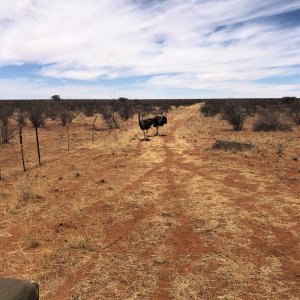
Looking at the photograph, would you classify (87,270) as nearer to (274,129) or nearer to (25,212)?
(25,212)

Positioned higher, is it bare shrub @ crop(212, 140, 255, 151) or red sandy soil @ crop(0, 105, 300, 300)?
bare shrub @ crop(212, 140, 255, 151)

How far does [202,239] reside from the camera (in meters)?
6.12

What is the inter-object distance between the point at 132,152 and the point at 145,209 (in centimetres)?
771

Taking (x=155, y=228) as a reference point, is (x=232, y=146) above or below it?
above

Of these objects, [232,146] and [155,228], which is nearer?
[155,228]

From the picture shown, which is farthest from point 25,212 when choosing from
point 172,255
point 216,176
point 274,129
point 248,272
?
point 274,129

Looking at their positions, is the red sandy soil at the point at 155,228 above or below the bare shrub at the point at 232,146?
below

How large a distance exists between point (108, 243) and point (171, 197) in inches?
113

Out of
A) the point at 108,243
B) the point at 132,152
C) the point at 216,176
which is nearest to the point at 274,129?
the point at 132,152

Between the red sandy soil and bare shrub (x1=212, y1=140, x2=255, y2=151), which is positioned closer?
the red sandy soil

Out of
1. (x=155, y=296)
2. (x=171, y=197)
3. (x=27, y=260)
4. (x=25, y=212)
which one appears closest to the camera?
(x=155, y=296)

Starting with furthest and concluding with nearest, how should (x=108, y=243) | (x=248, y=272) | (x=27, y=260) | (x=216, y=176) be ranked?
(x=216, y=176) < (x=108, y=243) < (x=27, y=260) < (x=248, y=272)

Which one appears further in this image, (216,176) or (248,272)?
(216,176)

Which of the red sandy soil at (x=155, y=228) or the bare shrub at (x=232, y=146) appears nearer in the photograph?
the red sandy soil at (x=155, y=228)
